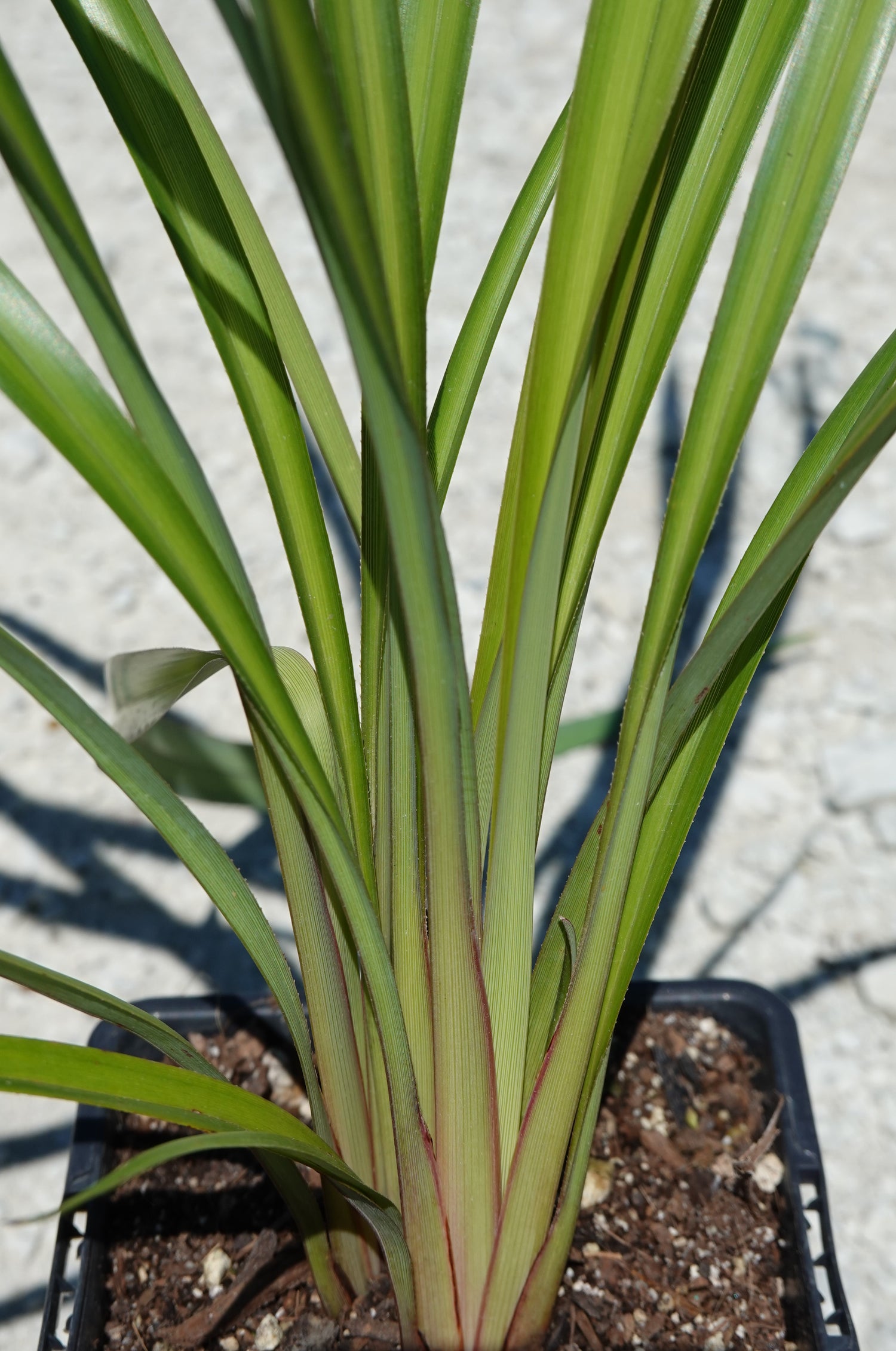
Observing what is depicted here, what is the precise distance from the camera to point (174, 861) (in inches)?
39.2

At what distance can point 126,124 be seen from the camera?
362 mm

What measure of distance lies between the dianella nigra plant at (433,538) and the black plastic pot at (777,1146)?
0.12m

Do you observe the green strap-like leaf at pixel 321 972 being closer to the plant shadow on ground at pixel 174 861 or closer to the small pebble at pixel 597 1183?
the small pebble at pixel 597 1183

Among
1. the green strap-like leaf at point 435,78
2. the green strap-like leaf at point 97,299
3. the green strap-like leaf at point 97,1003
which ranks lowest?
the green strap-like leaf at point 97,1003

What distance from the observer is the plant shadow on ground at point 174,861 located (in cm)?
92

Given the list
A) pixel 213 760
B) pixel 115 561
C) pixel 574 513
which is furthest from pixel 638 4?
pixel 115 561

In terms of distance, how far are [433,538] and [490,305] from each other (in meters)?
0.15

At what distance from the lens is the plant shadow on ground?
92 centimetres

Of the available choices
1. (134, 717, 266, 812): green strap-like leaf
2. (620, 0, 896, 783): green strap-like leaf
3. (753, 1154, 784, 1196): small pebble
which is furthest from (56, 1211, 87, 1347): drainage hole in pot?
(620, 0, 896, 783): green strap-like leaf

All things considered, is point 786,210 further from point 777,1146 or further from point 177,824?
point 777,1146

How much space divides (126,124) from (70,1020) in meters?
0.69

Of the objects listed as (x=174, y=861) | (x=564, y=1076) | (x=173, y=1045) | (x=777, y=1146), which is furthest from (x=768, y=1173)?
(x=174, y=861)

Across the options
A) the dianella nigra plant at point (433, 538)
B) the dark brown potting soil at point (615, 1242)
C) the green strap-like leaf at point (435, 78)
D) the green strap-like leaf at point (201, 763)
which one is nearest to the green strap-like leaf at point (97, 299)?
the dianella nigra plant at point (433, 538)

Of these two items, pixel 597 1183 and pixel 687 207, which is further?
pixel 597 1183
